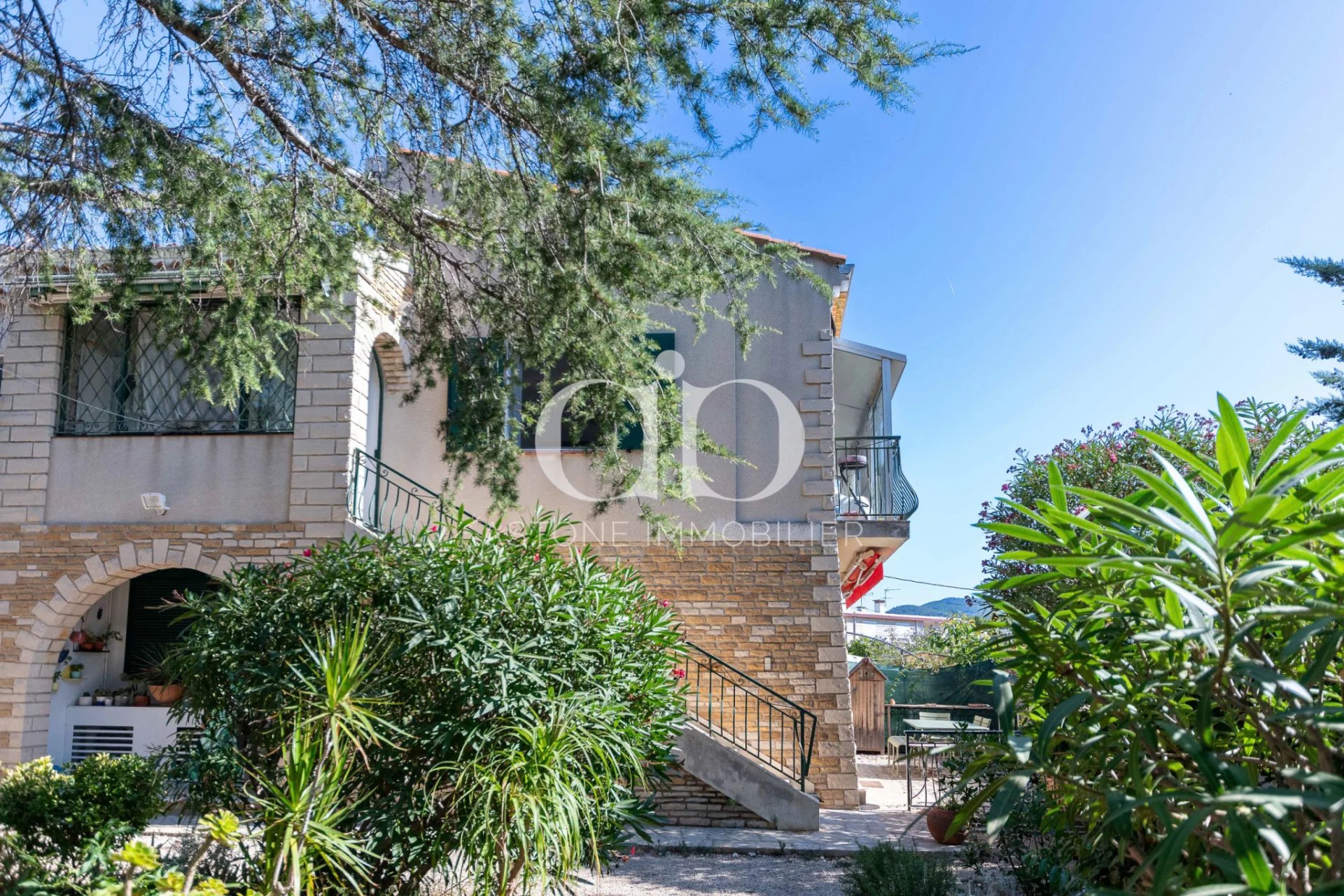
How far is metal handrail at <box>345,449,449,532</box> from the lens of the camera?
10641 millimetres

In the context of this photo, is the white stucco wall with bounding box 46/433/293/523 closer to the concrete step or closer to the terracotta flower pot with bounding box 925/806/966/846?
the concrete step

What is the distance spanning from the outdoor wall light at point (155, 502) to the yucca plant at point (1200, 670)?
9.83 meters

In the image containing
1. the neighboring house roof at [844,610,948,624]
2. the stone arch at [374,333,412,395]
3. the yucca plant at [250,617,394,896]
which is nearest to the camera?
the yucca plant at [250,617,394,896]

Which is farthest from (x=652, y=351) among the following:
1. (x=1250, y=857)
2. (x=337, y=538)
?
(x=1250, y=857)

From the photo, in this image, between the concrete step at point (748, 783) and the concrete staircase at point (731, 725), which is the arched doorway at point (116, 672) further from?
the concrete step at point (748, 783)

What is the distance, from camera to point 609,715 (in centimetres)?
551

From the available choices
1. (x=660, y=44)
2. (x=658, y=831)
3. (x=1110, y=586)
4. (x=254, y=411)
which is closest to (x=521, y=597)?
(x=660, y=44)

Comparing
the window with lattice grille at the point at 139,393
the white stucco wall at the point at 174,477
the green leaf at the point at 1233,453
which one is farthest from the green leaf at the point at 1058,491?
the window with lattice grille at the point at 139,393

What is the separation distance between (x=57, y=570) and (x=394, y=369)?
4.28 meters

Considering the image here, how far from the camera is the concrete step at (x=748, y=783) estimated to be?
9570 millimetres

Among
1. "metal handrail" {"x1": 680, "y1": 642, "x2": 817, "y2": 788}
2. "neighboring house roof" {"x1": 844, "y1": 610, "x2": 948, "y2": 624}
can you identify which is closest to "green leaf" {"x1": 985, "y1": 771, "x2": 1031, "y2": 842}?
"metal handrail" {"x1": 680, "y1": 642, "x2": 817, "y2": 788}

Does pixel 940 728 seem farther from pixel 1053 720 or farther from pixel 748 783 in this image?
pixel 1053 720

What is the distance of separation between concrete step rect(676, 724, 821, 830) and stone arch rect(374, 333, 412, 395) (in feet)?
18.4

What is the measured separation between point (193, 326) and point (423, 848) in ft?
14.3
